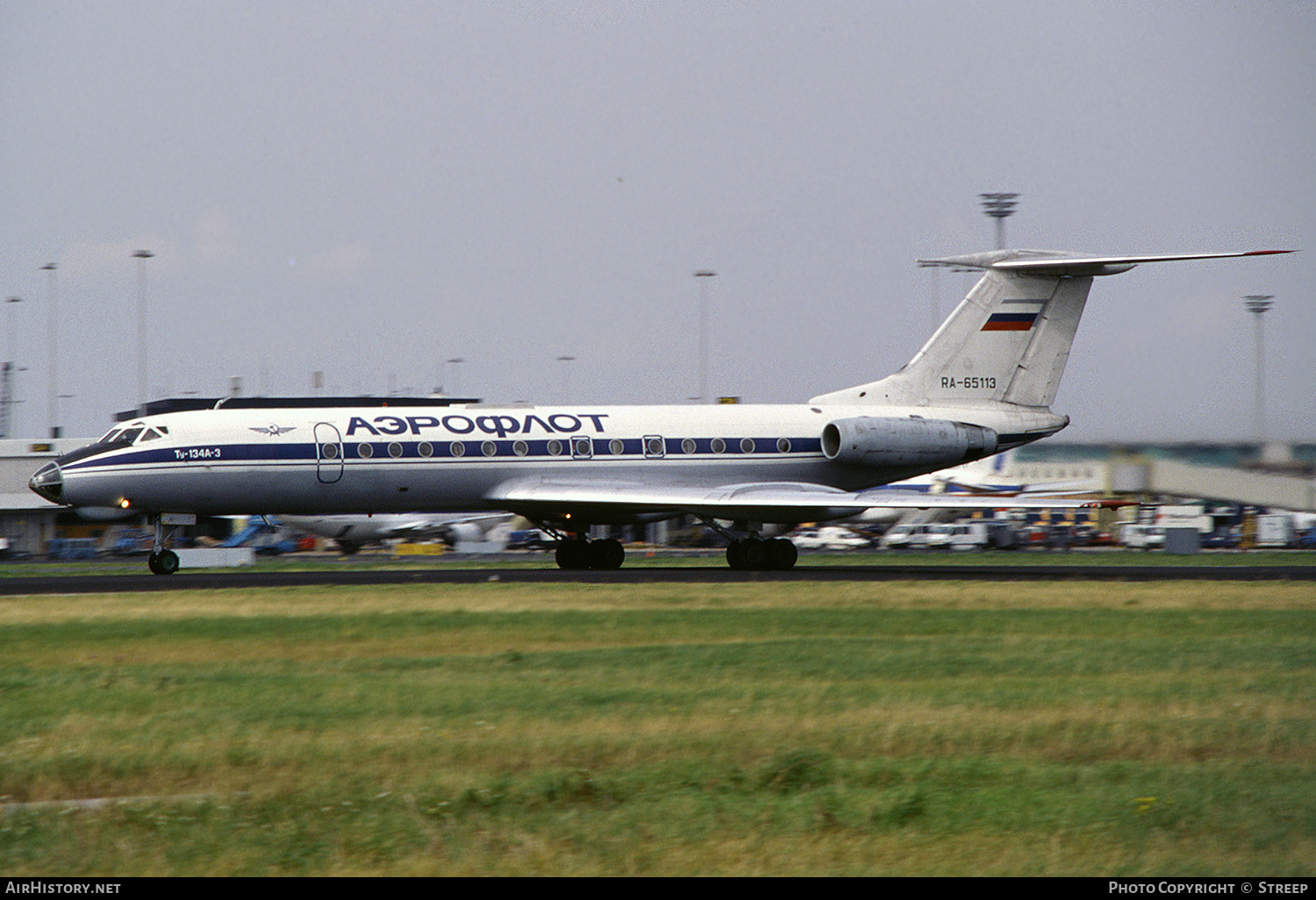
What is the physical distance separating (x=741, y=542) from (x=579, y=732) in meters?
20.1

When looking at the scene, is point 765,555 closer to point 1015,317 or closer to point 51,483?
point 1015,317

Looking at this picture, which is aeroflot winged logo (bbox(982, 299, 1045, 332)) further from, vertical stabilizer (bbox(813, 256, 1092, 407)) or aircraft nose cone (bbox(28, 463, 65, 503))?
aircraft nose cone (bbox(28, 463, 65, 503))

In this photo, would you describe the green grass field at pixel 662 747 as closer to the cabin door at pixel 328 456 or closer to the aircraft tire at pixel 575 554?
the cabin door at pixel 328 456

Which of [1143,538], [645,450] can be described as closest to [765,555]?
[645,450]

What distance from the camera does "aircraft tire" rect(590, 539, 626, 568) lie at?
Result: 1192 inches

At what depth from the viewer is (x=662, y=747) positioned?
9219 mm

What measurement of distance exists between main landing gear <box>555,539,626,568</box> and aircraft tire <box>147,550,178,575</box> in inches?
320

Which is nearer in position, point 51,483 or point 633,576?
point 633,576

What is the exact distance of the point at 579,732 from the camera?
31.9 ft

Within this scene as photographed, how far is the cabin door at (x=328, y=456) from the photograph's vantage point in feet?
89.6

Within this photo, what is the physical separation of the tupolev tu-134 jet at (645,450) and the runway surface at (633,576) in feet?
4.46

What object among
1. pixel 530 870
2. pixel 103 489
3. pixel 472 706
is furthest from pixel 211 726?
pixel 103 489

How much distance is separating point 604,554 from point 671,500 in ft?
9.81
